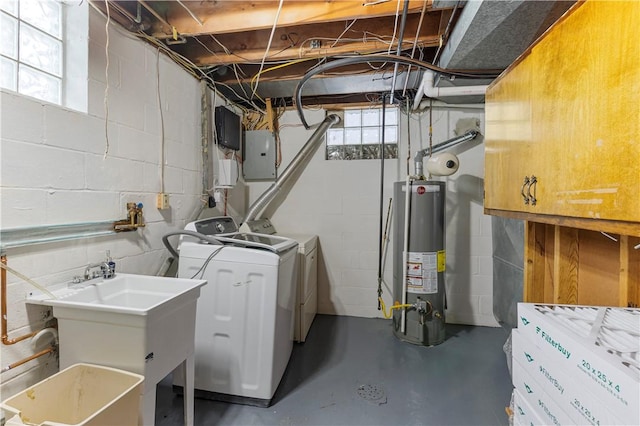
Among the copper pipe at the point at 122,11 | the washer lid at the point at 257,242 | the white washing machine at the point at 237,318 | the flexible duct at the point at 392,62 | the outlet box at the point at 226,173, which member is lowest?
the white washing machine at the point at 237,318

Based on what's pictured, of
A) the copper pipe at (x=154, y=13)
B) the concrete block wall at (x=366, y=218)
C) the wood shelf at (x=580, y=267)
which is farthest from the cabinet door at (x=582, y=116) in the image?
the copper pipe at (x=154, y=13)

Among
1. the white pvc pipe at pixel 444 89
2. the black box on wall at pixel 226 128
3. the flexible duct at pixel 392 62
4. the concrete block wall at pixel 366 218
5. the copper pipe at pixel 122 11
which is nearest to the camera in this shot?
the copper pipe at pixel 122 11

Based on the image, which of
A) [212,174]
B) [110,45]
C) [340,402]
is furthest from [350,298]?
[110,45]

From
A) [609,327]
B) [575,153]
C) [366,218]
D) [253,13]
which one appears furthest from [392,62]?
[609,327]

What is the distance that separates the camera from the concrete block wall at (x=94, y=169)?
108 centimetres

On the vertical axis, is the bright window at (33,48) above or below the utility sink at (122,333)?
above

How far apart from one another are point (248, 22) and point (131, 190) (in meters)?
1.28

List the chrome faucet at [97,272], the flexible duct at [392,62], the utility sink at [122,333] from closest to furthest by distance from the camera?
the utility sink at [122,333]
the chrome faucet at [97,272]
the flexible duct at [392,62]

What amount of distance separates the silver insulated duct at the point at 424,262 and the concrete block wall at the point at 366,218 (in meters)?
0.47

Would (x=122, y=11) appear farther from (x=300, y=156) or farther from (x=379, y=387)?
(x=379, y=387)

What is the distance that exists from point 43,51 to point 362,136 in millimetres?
2441

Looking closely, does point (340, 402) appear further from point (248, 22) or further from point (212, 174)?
point (248, 22)

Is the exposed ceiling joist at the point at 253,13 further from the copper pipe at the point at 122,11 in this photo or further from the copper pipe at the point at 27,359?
the copper pipe at the point at 27,359

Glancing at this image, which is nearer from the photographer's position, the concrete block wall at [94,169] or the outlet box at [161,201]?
the concrete block wall at [94,169]
